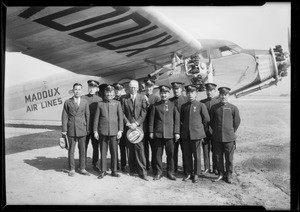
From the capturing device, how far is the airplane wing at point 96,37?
153 inches

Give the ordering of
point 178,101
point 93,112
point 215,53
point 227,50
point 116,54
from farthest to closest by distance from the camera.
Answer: point 227,50
point 215,53
point 116,54
point 93,112
point 178,101

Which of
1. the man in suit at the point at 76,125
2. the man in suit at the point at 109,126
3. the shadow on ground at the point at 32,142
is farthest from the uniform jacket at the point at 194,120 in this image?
the shadow on ground at the point at 32,142

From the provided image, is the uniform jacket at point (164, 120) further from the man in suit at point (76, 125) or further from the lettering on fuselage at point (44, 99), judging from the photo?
the lettering on fuselage at point (44, 99)

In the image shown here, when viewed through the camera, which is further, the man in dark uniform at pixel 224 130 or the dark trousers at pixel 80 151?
the dark trousers at pixel 80 151

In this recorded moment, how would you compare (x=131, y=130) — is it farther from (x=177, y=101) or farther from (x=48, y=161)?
(x=48, y=161)

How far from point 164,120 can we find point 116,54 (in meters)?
2.36

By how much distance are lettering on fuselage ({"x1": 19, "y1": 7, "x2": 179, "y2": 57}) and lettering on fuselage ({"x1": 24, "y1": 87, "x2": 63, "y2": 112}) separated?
3.47 meters

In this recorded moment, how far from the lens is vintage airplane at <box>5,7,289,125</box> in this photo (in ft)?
13.3

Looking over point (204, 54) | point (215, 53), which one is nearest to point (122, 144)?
point (204, 54)

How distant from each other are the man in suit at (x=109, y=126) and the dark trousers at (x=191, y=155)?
1.11m

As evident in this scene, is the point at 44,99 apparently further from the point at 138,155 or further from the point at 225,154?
the point at 225,154

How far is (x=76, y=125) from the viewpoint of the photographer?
Result: 4.20 metres
